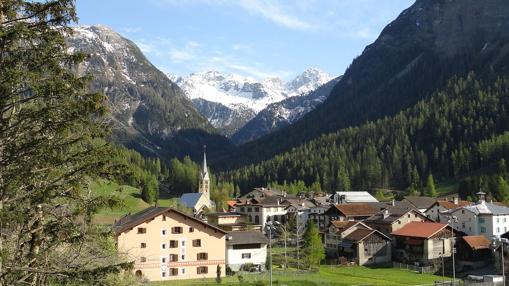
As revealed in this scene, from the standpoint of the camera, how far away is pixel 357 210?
Answer: 116 metres

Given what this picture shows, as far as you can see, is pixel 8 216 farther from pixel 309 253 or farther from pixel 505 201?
pixel 505 201

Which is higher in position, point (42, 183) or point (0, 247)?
point (42, 183)

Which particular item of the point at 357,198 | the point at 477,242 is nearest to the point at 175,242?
the point at 477,242

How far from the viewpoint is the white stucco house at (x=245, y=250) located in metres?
79.9

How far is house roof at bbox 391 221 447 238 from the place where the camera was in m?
88.4

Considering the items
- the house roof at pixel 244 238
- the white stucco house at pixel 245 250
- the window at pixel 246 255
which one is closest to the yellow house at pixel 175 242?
the house roof at pixel 244 238

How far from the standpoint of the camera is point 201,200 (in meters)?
161

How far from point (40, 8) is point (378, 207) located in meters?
109

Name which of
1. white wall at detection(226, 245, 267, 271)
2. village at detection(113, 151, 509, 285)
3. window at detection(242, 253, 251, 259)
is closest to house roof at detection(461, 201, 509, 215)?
village at detection(113, 151, 509, 285)

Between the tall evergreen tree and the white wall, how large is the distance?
6244 cm

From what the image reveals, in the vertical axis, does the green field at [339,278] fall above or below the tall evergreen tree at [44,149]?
below

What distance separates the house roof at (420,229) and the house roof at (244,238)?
85.1 feet

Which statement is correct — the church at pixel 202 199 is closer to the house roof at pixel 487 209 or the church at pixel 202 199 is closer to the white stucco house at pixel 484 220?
the white stucco house at pixel 484 220

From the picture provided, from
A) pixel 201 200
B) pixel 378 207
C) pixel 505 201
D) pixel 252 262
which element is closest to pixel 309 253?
pixel 252 262
